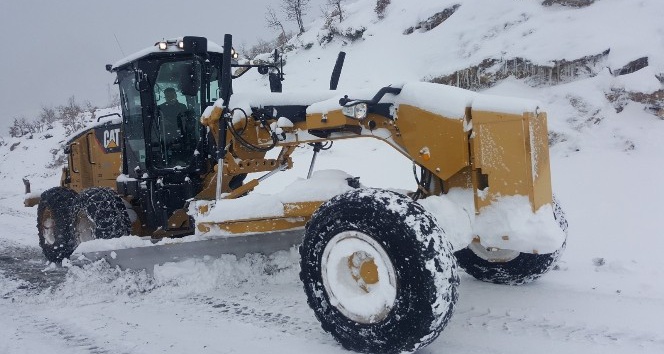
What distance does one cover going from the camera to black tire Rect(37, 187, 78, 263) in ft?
22.4

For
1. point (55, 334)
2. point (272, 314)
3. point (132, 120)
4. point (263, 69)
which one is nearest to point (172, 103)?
point (132, 120)

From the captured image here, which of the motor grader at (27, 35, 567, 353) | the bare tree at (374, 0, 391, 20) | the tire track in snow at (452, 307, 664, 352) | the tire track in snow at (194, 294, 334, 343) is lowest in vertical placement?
the tire track in snow at (452, 307, 664, 352)

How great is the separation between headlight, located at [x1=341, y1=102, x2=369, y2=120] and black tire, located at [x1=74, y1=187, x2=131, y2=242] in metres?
3.33

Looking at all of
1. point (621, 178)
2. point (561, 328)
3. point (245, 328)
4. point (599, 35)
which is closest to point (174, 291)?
point (245, 328)

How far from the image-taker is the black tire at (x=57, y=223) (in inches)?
269

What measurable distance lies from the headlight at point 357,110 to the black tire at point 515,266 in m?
1.62

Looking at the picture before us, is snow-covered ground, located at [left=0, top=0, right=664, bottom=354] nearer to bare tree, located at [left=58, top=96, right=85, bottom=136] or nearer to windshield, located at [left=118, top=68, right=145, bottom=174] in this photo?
windshield, located at [left=118, top=68, right=145, bottom=174]

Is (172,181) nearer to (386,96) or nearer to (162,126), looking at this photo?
(162,126)

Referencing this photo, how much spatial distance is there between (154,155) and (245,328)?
284cm

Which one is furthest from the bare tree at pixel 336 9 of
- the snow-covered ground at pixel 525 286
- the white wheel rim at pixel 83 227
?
the white wheel rim at pixel 83 227

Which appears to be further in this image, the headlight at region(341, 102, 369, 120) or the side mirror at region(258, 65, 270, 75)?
the side mirror at region(258, 65, 270, 75)

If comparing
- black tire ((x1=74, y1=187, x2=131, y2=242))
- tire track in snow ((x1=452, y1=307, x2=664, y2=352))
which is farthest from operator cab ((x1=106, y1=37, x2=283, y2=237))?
tire track in snow ((x1=452, y1=307, x2=664, y2=352))

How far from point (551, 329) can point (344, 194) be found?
65.2 inches

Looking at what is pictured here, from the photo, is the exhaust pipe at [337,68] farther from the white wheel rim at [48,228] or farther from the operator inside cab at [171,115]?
the white wheel rim at [48,228]
